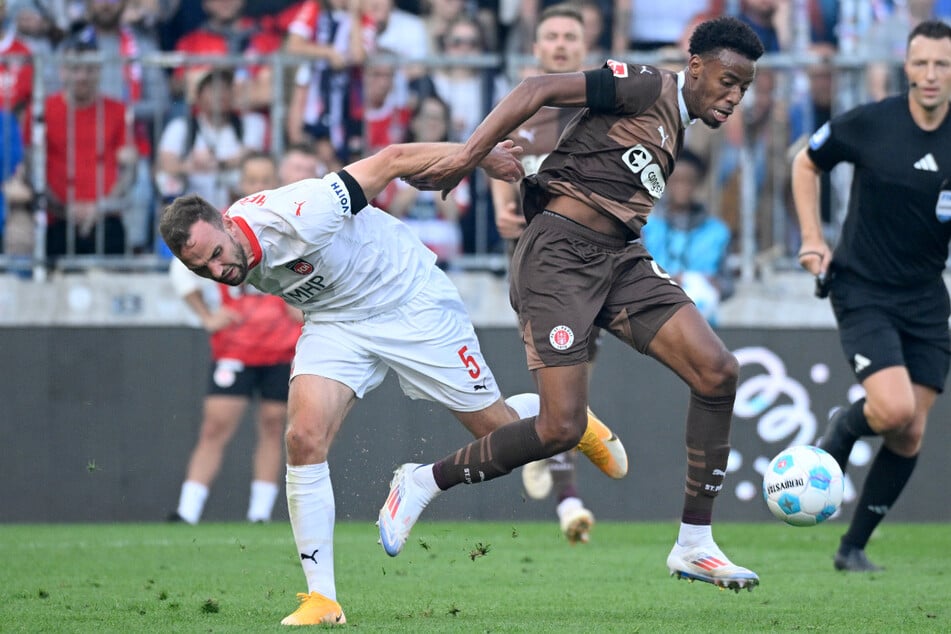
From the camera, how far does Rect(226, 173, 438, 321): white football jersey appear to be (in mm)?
6500

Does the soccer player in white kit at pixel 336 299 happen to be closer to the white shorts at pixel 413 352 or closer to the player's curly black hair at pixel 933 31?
the white shorts at pixel 413 352

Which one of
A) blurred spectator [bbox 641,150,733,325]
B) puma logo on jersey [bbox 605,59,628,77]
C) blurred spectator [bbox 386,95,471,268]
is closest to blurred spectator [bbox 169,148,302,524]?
blurred spectator [bbox 386,95,471,268]

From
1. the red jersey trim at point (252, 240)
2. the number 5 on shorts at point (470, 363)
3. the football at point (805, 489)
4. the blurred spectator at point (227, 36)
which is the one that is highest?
the blurred spectator at point (227, 36)

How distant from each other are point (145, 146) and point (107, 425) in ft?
7.78

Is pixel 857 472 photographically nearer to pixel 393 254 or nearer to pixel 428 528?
pixel 428 528

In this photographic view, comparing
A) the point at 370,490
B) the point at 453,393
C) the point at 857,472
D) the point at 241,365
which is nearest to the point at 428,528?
the point at 241,365

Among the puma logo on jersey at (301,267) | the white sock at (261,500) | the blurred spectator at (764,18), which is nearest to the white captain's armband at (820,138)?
the puma logo on jersey at (301,267)

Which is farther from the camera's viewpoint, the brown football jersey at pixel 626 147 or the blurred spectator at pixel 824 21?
the blurred spectator at pixel 824 21

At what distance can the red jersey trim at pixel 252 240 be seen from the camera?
6.39m

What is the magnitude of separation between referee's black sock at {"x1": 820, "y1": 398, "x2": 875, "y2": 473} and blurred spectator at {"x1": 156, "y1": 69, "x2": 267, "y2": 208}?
230 inches

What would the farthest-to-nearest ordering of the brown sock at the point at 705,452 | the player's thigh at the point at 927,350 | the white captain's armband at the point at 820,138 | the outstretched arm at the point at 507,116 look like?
the white captain's armband at the point at 820,138 → the player's thigh at the point at 927,350 → the brown sock at the point at 705,452 → the outstretched arm at the point at 507,116

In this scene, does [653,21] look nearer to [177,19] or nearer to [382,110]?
[382,110]

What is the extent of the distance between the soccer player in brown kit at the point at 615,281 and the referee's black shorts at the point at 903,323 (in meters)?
1.77

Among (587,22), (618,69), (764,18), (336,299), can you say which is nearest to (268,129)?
(587,22)
